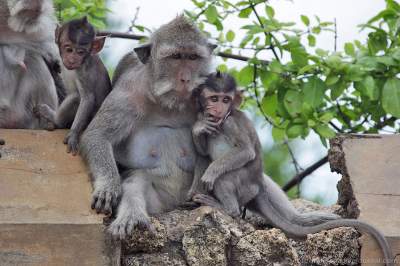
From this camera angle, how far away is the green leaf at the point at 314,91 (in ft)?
27.3

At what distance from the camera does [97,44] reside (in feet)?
22.5

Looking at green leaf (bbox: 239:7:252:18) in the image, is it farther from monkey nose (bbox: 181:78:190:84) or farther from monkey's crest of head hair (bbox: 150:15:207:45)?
monkey nose (bbox: 181:78:190:84)

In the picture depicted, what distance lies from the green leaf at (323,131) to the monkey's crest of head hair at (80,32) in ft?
9.39

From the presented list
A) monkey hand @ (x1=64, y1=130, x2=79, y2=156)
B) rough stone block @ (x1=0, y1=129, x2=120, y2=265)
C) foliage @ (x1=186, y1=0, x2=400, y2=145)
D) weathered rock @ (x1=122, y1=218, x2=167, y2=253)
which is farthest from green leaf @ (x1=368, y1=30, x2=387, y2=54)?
weathered rock @ (x1=122, y1=218, x2=167, y2=253)

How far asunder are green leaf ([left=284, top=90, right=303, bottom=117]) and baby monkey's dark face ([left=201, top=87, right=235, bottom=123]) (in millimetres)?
1967

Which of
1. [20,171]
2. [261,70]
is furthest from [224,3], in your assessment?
[20,171]

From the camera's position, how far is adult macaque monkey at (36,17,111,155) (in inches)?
264

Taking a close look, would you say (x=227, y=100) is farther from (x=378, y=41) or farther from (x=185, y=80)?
(x=378, y=41)

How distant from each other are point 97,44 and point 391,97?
2701 millimetres

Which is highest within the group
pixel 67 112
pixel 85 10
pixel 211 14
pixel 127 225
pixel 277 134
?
pixel 211 14

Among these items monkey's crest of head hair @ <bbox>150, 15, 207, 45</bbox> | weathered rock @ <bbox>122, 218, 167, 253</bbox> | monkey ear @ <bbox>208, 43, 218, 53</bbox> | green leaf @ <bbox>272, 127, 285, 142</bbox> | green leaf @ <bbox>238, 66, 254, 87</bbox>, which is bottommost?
green leaf @ <bbox>272, 127, 285, 142</bbox>

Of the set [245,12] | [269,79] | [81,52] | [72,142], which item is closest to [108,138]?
[72,142]

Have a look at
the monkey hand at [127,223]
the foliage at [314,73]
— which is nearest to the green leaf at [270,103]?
the foliage at [314,73]

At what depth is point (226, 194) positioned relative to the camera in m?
6.51
